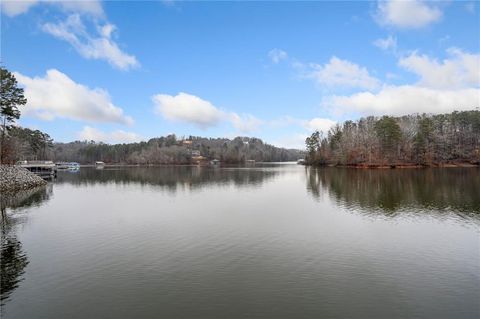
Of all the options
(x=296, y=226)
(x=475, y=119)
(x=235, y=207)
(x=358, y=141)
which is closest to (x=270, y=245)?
(x=296, y=226)

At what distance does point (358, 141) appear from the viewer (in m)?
123

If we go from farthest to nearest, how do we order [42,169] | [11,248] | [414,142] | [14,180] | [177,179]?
[414,142] < [42,169] < [177,179] < [14,180] < [11,248]

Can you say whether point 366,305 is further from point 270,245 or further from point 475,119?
point 475,119

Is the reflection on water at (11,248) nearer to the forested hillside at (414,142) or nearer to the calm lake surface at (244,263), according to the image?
the calm lake surface at (244,263)

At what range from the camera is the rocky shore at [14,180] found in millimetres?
48688

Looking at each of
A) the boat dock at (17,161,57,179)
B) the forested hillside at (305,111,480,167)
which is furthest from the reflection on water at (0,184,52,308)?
the forested hillside at (305,111,480,167)

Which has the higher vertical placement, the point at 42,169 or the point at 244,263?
the point at 42,169

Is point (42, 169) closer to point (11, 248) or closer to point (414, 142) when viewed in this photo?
point (11, 248)

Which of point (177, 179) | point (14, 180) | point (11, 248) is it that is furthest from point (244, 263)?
point (177, 179)

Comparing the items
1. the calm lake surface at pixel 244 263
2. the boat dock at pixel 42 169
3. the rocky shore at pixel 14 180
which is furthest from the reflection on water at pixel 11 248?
the boat dock at pixel 42 169

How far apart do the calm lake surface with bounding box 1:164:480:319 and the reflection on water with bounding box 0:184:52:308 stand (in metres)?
0.09

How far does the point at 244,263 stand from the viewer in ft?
57.2

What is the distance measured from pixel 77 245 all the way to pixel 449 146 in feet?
403

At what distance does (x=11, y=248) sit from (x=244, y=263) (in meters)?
14.2
